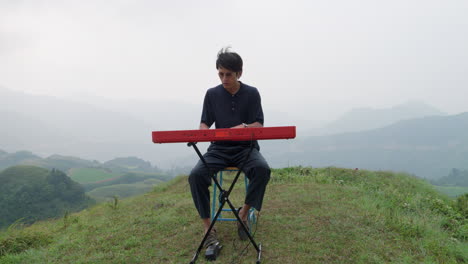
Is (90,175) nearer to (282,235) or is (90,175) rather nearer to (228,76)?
(282,235)

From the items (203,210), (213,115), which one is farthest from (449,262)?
(213,115)

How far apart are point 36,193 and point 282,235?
4846cm

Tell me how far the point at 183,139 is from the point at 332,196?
369cm

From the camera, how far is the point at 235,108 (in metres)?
3.81

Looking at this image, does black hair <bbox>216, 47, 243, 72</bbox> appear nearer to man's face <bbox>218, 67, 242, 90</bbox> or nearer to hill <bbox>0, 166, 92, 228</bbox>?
man's face <bbox>218, 67, 242, 90</bbox>

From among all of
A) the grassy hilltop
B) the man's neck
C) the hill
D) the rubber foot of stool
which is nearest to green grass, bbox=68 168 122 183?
the hill

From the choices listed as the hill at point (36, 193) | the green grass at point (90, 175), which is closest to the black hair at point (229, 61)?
the hill at point (36, 193)

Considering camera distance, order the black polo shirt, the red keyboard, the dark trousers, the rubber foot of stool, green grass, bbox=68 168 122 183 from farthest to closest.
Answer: green grass, bbox=68 168 122 183, the black polo shirt, the dark trousers, the rubber foot of stool, the red keyboard

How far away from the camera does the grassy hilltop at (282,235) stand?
333 cm

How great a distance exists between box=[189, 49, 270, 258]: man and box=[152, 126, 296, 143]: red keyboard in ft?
0.60

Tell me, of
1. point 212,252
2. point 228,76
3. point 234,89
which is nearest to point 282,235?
point 212,252

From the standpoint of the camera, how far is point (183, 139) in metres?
2.88

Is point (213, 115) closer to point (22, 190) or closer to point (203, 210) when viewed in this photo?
point (203, 210)

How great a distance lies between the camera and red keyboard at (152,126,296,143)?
108 inches
